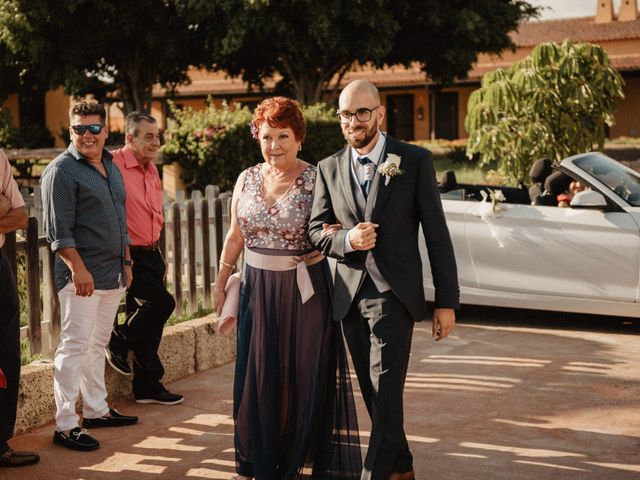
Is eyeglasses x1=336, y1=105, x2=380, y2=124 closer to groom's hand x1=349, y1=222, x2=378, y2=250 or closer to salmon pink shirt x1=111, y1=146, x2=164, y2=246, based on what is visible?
groom's hand x1=349, y1=222, x2=378, y2=250

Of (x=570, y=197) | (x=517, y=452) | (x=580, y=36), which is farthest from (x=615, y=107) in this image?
(x=580, y=36)

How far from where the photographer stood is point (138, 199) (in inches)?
248

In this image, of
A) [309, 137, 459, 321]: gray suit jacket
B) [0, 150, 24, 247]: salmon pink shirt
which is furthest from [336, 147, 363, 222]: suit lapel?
[0, 150, 24, 247]: salmon pink shirt

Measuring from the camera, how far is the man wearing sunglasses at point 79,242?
17.7 ft

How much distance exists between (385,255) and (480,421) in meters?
1.95

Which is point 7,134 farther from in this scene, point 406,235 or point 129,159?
point 406,235

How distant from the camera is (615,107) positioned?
13781 mm

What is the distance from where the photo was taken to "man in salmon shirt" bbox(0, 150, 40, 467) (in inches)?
199

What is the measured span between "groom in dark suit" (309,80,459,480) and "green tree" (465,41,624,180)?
360 inches

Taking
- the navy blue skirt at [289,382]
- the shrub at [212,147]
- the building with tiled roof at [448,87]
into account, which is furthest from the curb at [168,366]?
the building with tiled roof at [448,87]

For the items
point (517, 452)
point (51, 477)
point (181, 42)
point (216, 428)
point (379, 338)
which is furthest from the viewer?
point (181, 42)

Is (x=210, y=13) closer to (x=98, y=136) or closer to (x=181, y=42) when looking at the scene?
(x=181, y=42)

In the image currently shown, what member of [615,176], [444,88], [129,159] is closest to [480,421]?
[129,159]

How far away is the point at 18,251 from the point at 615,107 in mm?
9762
